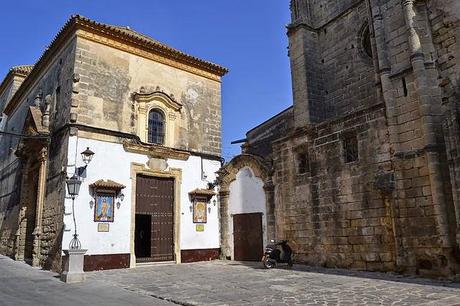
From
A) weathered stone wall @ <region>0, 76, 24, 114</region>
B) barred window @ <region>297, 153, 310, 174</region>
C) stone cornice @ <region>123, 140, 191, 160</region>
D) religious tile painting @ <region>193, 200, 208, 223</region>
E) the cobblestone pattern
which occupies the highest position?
weathered stone wall @ <region>0, 76, 24, 114</region>

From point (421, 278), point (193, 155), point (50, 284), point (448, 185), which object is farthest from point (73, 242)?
point (448, 185)

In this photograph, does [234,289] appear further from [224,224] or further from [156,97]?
[156,97]

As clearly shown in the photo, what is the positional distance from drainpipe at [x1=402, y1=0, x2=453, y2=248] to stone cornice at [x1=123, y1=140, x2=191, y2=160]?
8873 millimetres

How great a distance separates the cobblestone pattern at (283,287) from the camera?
6551mm

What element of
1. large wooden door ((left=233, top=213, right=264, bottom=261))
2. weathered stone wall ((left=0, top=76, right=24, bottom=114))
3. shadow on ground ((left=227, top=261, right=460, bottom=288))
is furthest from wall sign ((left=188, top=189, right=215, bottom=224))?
weathered stone wall ((left=0, top=76, right=24, bottom=114))

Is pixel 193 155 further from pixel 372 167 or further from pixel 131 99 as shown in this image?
pixel 372 167

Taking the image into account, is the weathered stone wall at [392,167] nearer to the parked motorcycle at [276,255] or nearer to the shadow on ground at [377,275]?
the shadow on ground at [377,275]

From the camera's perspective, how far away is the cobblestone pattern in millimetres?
6551

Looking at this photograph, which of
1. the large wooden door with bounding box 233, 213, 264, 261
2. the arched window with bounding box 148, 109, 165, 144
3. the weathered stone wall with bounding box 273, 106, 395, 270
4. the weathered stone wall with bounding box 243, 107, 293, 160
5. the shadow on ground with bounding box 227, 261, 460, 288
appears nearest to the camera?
the shadow on ground with bounding box 227, 261, 460, 288

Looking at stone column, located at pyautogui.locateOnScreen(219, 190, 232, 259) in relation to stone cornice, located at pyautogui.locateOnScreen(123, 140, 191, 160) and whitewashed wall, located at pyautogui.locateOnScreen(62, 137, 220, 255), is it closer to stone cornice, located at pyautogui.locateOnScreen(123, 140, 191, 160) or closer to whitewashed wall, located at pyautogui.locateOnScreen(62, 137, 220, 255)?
whitewashed wall, located at pyautogui.locateOnScreen(62, 137, 220, 255)

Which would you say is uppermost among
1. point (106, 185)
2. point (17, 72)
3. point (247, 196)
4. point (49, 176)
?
point (17, 72)

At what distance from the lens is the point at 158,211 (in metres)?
14.3

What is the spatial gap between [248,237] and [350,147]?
17.8ft

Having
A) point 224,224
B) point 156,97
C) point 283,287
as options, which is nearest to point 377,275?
point 283,287
